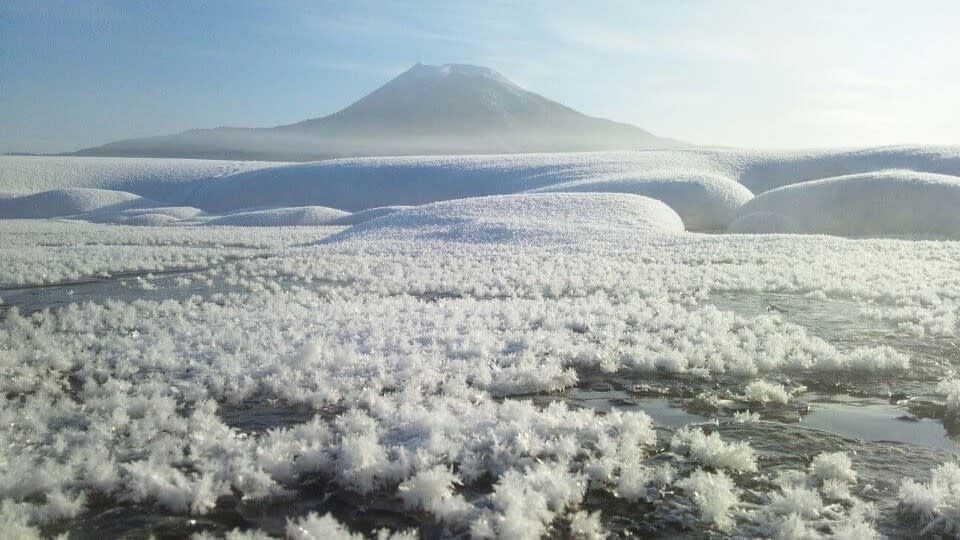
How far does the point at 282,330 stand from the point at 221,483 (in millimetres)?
7839

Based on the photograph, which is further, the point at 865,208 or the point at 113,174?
Answer: the point at 113,174

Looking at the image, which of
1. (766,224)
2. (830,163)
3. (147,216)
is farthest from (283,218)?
(830,163)

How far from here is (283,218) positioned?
275 feet

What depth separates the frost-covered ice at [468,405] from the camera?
6160mm

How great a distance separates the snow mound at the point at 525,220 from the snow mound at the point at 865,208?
1401 centimetres

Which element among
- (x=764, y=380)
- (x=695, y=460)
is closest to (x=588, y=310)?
(x=764, y=380)

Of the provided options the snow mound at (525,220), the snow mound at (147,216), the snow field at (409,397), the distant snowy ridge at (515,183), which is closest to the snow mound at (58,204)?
the distant snowy ridge at (515,183)

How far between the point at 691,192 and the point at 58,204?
96.1m

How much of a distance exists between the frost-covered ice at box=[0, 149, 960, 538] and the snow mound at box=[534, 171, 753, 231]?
175 ft

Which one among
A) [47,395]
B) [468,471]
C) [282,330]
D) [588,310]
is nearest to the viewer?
[468,471]

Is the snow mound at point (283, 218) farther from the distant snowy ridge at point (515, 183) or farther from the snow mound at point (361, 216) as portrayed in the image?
the snow mound at point (361, 216)

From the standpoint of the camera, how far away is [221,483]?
21.4ft

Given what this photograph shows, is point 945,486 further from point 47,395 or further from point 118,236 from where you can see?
point 118,236

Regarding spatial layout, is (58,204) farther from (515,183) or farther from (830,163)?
(830,163)
